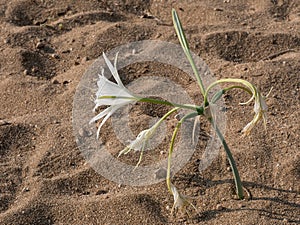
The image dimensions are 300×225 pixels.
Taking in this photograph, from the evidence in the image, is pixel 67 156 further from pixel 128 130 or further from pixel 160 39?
pixel 160 39

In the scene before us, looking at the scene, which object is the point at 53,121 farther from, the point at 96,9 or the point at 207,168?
the point at 96,9

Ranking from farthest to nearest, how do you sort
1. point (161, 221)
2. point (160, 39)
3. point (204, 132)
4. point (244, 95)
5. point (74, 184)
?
point (160, 39) < point (244, 95) < point (204, 132) < point (74, 184) < point (161, 221)

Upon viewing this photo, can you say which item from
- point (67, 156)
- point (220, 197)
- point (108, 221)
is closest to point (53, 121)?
point (67, 156)

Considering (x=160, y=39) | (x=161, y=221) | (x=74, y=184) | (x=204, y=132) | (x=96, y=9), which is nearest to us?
(x=161, y=221)

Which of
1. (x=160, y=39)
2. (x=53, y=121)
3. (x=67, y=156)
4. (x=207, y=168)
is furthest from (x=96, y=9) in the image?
(x=207, y=168)

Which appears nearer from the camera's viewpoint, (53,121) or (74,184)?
(74,184)

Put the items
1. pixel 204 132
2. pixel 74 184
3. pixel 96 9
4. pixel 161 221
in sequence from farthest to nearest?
pixel 96 9 → pixel 204 132 → pixel 74 184 → pixel 161 221

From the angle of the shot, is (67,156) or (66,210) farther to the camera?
(67,156)

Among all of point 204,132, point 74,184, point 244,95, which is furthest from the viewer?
point 244,95
